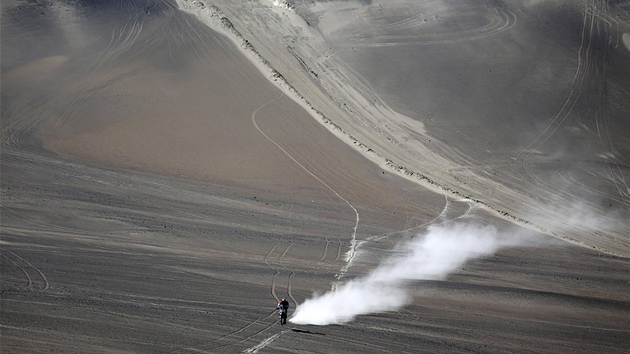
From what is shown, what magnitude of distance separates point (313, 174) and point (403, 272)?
7714mm

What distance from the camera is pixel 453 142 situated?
3438cm

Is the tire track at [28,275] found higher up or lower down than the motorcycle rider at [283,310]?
higher up

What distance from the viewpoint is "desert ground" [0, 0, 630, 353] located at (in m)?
22.1

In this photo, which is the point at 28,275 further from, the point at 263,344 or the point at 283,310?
the point at 283,310

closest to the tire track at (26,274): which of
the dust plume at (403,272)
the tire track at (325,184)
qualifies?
the dust plume at (403,272)

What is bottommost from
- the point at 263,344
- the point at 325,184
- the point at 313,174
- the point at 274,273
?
the point at 263,344

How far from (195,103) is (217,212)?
31.6ft

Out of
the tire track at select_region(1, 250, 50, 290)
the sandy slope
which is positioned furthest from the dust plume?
the tire track at select_region(1, 250, 50, 290)

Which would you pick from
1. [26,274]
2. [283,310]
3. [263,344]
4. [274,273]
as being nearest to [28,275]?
[26,274]

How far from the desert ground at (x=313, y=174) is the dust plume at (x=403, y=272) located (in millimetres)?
106

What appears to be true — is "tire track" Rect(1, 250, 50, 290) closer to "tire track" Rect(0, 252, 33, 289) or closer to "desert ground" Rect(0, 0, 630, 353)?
"tire track" Rect(0, 252, 33, 289)

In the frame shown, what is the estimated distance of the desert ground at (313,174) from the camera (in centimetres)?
2206

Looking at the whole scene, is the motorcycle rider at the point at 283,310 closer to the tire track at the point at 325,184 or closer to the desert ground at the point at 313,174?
the desert ground at the point at 313,174

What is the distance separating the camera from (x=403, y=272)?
24.9 m
